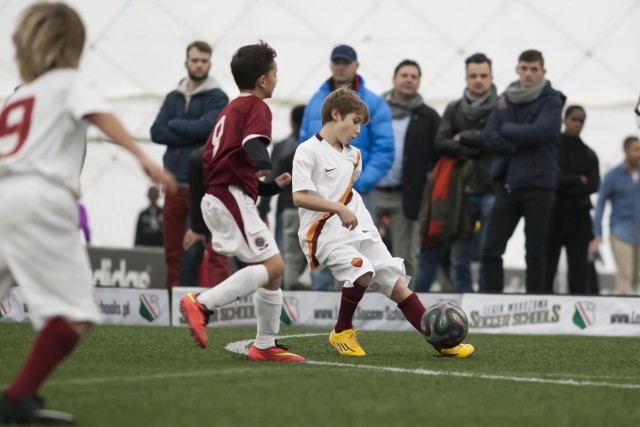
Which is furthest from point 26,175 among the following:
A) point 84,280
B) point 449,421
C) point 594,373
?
point 594,373

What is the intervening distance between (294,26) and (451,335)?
12046 millimetres

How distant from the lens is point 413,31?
18750 mm

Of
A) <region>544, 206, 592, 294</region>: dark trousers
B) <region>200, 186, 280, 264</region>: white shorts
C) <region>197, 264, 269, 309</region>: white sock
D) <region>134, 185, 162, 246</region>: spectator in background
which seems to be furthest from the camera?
<region>134, 185, 162, 246</region>: spectator in background

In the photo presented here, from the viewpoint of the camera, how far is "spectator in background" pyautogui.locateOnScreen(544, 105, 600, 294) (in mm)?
11445

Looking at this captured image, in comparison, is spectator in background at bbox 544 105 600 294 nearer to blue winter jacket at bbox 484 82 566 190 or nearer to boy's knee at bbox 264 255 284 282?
blue winter jacket at bbox 484 82 566 190

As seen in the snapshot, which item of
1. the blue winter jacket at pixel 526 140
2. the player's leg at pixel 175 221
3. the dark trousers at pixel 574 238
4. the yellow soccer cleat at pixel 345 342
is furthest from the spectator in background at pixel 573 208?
the yellow soccer cleat at pixel 345 342

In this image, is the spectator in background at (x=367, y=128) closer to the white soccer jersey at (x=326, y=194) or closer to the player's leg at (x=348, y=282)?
the white soccer jersey at (x=326, y=194)

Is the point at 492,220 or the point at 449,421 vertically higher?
the point at 492,220

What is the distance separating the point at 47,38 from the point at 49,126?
13.5 inches

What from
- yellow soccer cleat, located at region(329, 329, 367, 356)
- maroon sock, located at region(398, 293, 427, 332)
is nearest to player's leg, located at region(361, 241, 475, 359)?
maroon sock, located at region(398, 293, 427, 332)

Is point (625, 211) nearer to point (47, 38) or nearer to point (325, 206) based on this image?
point (325, 206)

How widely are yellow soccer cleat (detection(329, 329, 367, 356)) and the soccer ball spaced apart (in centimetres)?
43

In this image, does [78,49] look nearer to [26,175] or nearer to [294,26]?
[26,175]

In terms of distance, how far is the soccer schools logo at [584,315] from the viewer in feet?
33.9
